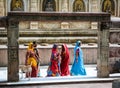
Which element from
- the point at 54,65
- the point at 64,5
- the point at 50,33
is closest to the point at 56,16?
the point at 54,65

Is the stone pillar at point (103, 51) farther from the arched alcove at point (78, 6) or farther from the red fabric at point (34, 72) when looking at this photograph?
the arched alcove at point (78, 6)

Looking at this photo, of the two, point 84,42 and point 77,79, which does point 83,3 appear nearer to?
point 84,42

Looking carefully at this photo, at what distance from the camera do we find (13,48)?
12766mm

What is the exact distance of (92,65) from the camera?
1808cm

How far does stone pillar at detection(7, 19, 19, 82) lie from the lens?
12703 mm

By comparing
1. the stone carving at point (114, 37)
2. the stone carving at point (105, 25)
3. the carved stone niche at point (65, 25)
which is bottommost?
A: the stone carving at point (114, 37)

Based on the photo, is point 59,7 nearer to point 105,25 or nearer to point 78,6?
point 78,6

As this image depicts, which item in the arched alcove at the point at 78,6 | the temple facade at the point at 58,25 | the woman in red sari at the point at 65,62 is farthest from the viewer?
the arched alcove at the point at 78,6

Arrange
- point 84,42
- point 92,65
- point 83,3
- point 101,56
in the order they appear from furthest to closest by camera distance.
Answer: point 83,3 → point 84,42 → point 92,65 → point 101,56

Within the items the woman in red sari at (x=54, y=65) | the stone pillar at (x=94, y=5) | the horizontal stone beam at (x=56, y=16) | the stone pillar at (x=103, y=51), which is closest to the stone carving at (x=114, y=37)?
the stone pillar at (x=103, y=51)

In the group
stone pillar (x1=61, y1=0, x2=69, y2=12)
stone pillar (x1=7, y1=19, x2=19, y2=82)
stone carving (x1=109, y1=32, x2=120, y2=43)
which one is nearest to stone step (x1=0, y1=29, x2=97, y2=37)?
stone pillar (x1=61, y1=0, x2=69, y2=12)

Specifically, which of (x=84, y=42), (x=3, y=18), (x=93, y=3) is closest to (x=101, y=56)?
(x=3, y=18)

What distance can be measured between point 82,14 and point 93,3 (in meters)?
11.7

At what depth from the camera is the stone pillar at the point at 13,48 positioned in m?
12.7
